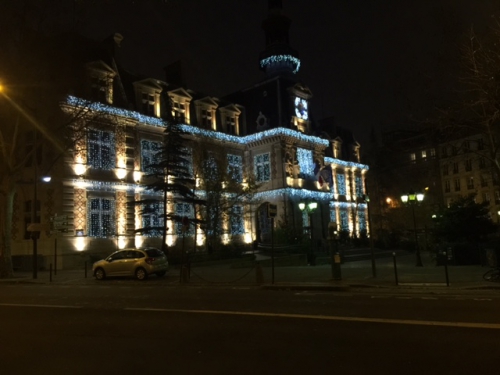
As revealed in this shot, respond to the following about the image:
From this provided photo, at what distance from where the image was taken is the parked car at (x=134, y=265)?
922 inches

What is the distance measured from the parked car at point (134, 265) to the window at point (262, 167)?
24559 millimetres

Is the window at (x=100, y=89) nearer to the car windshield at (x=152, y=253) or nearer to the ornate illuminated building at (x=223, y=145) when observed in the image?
the ornate illuminated building at (x=223, y=145)

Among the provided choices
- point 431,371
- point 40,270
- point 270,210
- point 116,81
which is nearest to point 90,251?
point 40,270

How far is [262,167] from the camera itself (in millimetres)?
48219

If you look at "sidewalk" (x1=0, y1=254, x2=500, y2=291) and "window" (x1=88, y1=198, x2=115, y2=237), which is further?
"window" (x1=88, y1=198, x2=115, y2=237)

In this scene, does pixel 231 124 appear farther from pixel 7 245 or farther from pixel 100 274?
pixel 100 274

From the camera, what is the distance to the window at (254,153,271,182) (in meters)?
47.7

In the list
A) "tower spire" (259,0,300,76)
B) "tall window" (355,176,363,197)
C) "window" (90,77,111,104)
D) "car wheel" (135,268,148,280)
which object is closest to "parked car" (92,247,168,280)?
"car wheel" (135,268,148,280)

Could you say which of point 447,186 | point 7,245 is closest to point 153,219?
point 7,245

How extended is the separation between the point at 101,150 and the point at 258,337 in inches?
1218

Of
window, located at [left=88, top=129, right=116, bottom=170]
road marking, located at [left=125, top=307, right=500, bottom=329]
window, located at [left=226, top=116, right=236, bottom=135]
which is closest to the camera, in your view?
road marking, located at [left=125, top=307, right=500, bottom=329]

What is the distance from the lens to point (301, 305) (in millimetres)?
11977

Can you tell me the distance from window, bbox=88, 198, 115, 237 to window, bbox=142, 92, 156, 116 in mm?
8631

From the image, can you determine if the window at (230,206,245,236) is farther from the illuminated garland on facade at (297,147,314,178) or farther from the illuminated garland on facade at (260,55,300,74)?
the illuminated garland on facade at (260,55,300,74)
